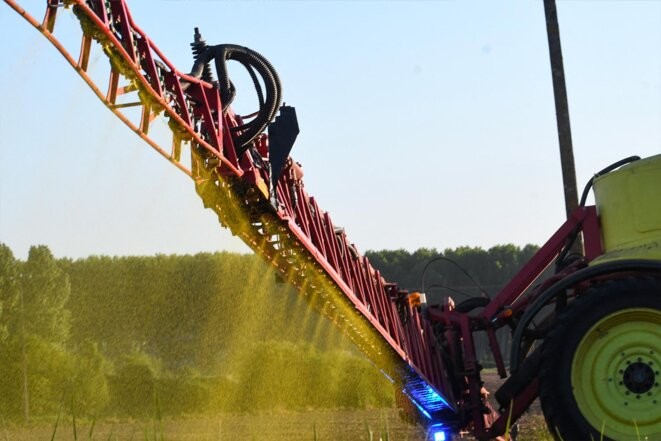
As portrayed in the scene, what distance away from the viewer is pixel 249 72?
972 cm

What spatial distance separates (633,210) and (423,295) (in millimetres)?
3405

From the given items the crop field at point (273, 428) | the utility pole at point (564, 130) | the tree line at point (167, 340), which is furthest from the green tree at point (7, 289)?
the utility pole at point (564, 130)

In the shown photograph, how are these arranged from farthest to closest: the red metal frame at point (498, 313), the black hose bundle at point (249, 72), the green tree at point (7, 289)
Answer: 1. the green tree at point (7, 289)
2. the red metal frame at point (498, 313)
3. the black hose bundle at point (249, 72)

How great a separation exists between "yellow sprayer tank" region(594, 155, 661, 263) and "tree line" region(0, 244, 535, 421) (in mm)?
12215

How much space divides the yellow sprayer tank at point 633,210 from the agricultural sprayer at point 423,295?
0.01m

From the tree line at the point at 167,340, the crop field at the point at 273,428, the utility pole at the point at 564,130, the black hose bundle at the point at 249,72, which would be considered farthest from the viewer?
the tree line at the point at 167,340

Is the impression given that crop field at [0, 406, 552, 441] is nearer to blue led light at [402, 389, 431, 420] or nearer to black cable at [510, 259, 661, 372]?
blue led light at [402, 389, 431, 420]

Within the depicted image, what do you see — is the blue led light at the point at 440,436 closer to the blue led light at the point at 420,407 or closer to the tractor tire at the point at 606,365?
the blue led light at the point at 420,407

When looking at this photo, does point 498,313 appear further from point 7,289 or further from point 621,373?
point 7,289

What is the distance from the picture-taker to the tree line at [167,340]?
73.5 feet

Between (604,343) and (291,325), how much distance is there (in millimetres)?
16766

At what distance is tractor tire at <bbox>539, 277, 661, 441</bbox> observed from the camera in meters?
8.32

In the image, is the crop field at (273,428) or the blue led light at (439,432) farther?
the crop field at (273,428)

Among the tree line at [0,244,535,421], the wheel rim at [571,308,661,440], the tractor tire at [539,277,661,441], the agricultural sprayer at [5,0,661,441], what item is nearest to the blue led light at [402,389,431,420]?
the agricultural sprayer at [5,0,661,441]
